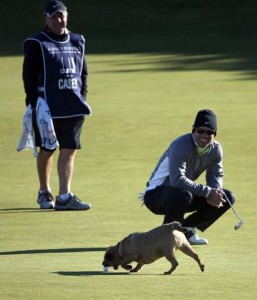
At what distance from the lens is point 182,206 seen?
9.96 meters

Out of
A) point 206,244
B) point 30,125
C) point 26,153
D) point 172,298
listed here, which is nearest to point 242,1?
point 26,153

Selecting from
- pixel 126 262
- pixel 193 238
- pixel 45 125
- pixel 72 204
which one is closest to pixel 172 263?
pixel 126 262

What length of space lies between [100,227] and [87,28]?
14.0m

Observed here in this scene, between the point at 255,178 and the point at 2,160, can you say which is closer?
the point at 255,178

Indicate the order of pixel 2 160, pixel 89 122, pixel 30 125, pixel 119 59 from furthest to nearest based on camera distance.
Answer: pixel 119 59 → pixel 89 122 → pixel 2 160 → pixel 30 125

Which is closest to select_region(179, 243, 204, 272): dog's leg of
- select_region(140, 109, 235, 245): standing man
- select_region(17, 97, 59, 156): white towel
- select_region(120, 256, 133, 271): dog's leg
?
select_region(120, 256, 133, 271): dog's leg

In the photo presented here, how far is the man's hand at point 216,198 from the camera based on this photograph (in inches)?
391

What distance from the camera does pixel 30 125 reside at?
12141mm

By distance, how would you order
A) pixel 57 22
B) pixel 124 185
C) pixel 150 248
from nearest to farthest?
pixel 150 248
pixel 57 22
pixel 124 185

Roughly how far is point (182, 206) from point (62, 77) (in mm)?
2550

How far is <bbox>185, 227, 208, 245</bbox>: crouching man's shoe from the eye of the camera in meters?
10.2

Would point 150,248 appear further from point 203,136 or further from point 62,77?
point 62,77

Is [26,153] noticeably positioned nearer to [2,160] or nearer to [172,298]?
[2,160]

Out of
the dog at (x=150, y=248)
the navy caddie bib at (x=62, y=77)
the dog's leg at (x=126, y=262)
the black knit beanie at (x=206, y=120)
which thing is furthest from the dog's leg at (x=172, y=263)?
the navy caddie bib at (x=62, y=77)
